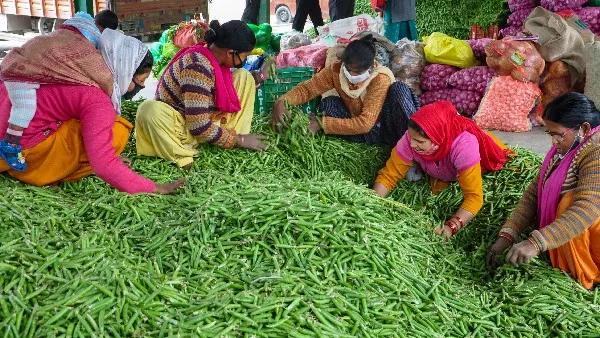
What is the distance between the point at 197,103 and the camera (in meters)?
3.72

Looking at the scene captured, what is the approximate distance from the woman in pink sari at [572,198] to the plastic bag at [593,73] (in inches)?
124

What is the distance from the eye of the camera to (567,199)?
271 cm

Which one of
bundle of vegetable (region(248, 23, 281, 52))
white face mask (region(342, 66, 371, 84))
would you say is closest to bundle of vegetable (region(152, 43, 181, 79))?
bundle of vegetable (region(248, 23, 281, 52))

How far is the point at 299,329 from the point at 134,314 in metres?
0.57

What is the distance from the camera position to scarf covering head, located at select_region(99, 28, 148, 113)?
10.7ft

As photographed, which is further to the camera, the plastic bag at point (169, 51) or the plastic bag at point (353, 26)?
the plastic bag at point (169, 51)

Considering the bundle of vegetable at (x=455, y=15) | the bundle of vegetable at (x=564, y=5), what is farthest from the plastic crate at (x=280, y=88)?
the bundle of vegetable at (x=455, y=15)

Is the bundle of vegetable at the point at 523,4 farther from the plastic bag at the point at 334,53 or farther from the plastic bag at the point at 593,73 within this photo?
the plastic bag at the point at 334,53

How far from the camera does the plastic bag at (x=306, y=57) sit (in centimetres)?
588

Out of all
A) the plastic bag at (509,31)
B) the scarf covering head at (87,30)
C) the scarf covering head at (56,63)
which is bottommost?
the plastic bag at (509,31)

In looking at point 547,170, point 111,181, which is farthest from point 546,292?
point 111,181

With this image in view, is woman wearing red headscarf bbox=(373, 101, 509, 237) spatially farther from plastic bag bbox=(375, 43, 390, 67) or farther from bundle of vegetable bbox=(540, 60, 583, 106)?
bundle of vegetable bbox=(540, 60, 583, 106)

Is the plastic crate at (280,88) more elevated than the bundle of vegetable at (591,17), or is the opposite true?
the bundle of vegetable at (591,17)

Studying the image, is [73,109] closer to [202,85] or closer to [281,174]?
[202,85]
